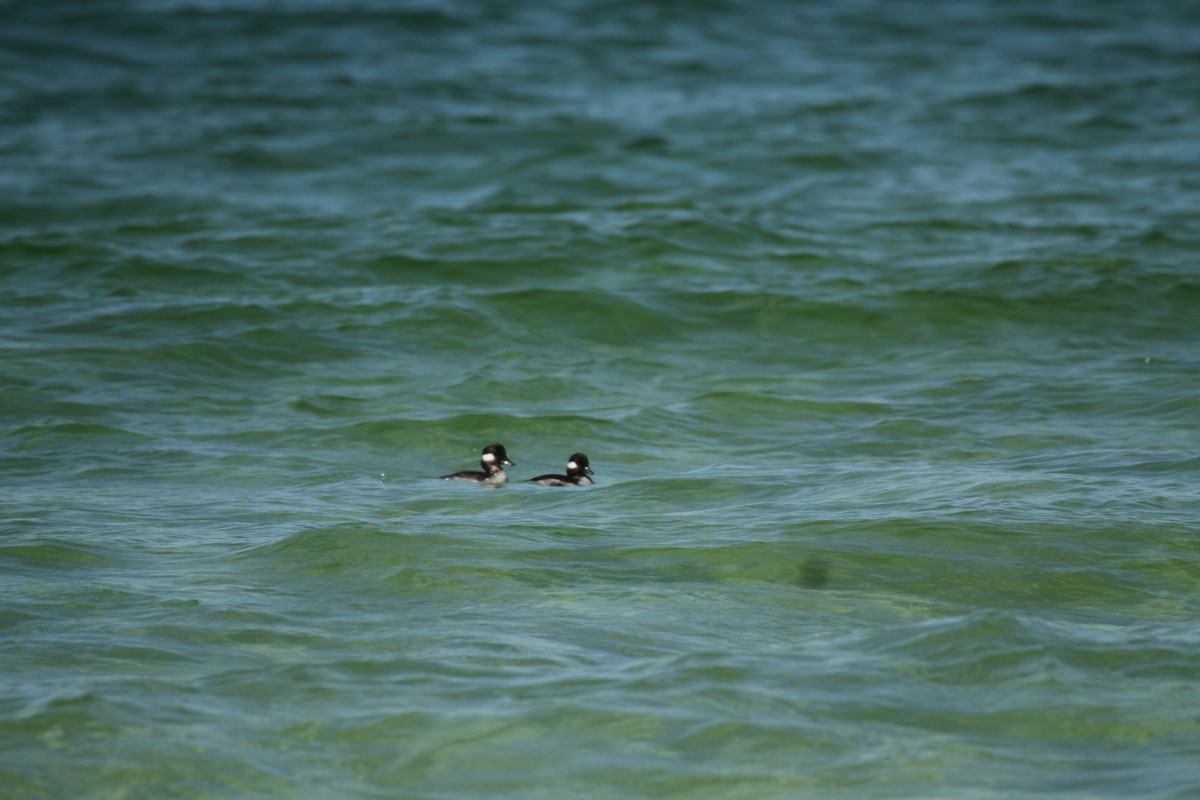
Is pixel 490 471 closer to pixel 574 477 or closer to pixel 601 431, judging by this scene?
pixel 574 477

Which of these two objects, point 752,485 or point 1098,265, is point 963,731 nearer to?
point 752,485

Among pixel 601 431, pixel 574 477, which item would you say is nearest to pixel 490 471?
pixel 574 477

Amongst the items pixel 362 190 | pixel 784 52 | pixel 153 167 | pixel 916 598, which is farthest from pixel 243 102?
pixel 916 598

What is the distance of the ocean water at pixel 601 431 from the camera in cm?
525

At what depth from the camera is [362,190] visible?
696 inches

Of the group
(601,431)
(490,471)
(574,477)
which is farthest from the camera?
(601,431)

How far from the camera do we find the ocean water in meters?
5.25

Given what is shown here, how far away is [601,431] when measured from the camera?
32.8 feet

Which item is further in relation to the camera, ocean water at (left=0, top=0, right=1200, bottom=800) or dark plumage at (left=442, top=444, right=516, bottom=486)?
dark plumage at (left=442, top=444, right=516, bottom=486)

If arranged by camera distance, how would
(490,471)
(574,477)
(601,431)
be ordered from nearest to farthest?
(574,477) < (490,471) < (601,431)

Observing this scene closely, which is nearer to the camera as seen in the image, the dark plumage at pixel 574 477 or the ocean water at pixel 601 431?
the ocean water at pixel 601 431

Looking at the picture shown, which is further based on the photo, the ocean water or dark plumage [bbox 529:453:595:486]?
dark plumage [bbox 529:453:595:486]

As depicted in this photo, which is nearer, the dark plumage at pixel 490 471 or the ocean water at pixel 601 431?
the ocean water at pixel 601 431

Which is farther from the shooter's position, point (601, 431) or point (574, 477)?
point (601, 431)
